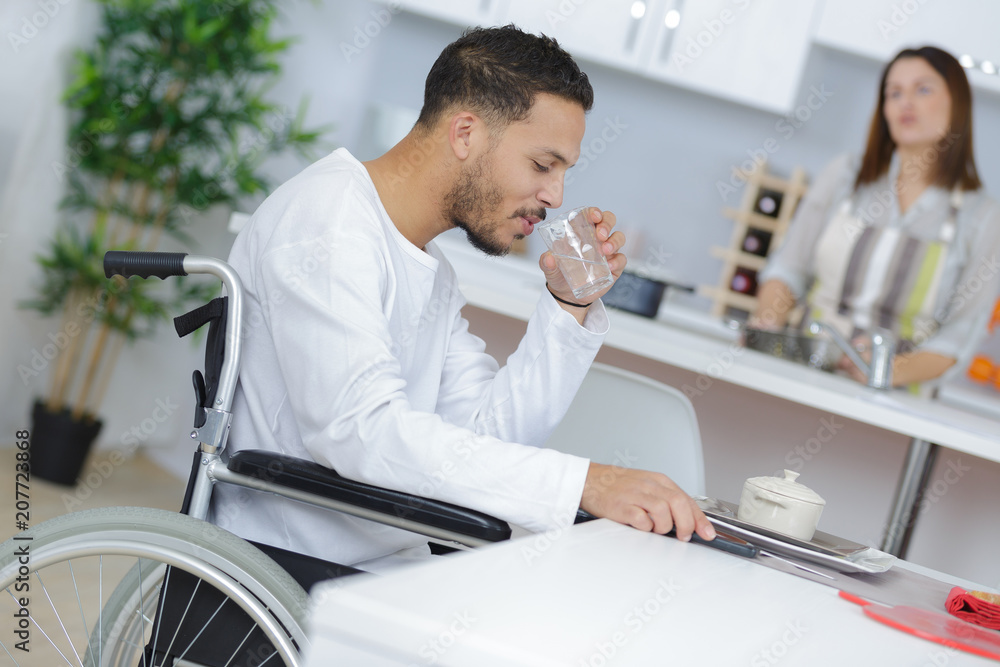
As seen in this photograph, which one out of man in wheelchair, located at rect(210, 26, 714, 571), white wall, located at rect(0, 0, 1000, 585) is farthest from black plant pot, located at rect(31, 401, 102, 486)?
man in wheelchair, located at rect(210, 26, 714, 571)

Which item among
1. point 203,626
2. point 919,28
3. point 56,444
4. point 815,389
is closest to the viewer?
point 203,626

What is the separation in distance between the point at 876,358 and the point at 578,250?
1.03 m

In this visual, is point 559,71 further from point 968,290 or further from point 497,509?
point 968,290

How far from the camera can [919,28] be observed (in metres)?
2.99

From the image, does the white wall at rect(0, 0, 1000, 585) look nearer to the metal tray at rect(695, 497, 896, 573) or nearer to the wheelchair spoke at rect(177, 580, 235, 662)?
the wheelchair spoke at rect(177, 580, 235, 662)

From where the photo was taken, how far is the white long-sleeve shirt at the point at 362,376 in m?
0.92

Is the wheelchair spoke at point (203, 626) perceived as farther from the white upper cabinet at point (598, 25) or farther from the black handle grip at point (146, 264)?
the white upper cabinet at point (598, 25)

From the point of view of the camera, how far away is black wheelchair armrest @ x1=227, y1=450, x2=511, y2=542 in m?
0.86

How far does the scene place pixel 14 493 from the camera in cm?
268

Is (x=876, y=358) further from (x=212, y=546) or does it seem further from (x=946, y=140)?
(x=212, y=546)

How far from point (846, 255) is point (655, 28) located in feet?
3.77

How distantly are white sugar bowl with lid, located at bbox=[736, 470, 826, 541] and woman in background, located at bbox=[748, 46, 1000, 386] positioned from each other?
123 cm

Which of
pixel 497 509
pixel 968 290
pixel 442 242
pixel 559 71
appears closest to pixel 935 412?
pixel 968 290

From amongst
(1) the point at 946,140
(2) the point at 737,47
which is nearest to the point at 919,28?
(2) the point at 737,47
